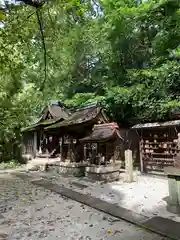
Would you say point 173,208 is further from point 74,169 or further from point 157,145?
point 74,169

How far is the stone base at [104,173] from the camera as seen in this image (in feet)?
33.0

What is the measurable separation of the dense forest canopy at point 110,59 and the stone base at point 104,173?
10.4ft

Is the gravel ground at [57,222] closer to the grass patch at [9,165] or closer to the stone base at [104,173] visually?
the stone base at [104,173]

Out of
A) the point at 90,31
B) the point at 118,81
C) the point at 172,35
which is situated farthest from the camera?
the point at 90,31

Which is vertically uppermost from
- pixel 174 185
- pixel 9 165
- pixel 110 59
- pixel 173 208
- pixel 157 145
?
pixel 110 59

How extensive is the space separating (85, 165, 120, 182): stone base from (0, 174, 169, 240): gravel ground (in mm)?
2835

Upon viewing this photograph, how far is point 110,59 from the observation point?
14586 mm

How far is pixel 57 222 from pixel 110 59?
11285 mm

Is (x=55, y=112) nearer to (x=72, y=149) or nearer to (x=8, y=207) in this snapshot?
(x=72, y=149)

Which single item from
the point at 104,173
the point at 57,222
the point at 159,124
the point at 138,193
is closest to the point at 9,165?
the point at 104,173

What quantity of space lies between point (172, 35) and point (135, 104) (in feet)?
13.0

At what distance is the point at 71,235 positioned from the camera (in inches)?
183

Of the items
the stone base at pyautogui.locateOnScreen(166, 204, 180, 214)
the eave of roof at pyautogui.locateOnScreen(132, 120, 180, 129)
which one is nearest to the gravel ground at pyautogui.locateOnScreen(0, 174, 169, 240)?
the stone base at pyautogui.locateOnScreen(166, 204, 180, 214)

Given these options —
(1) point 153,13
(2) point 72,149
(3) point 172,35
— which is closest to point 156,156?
(2) point 72,149
